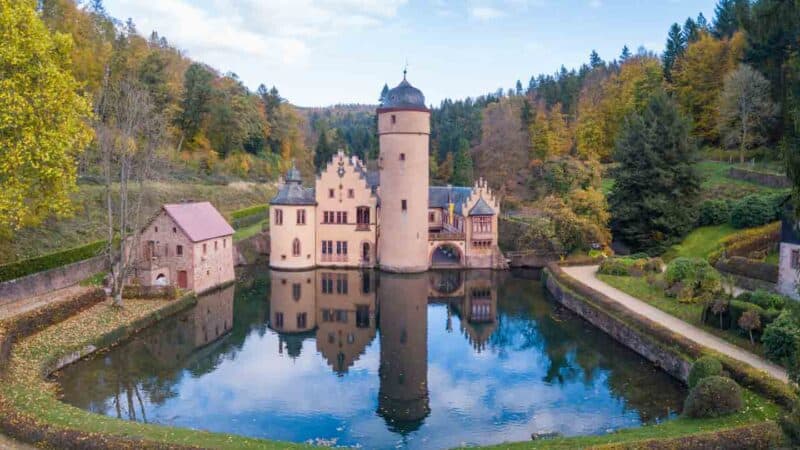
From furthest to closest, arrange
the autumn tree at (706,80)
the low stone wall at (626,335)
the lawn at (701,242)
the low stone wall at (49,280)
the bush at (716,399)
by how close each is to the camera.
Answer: the autumn tree at (706,80) < the lawn at (701,242) < the low stone wall at (49,280) < the low stone wall at (626,335) < the bush at (716,399)

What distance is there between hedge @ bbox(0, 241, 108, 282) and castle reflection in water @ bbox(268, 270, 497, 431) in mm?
9855

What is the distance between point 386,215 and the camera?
40.9m

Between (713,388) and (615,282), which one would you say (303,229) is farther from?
(713,388)

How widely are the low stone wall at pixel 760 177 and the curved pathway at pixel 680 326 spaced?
599 inches

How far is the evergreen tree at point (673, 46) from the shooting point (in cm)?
6575

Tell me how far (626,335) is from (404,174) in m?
20.0

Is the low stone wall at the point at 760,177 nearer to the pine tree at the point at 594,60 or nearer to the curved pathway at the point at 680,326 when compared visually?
the curved pathway at the point at 680,326

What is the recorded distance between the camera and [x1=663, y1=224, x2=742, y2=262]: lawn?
35984 mm

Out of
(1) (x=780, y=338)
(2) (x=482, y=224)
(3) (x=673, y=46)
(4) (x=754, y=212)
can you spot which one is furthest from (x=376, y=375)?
(3) (x=673, y=46)

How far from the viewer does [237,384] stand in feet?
65.1

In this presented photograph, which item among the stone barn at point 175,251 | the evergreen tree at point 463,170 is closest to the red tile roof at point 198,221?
the stone barn at point 175,251

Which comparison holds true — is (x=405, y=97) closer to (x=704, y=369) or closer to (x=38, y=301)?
(x=38, y=301)

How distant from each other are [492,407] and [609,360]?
7.02 meters

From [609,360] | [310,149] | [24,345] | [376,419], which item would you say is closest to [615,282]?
[609,360]
